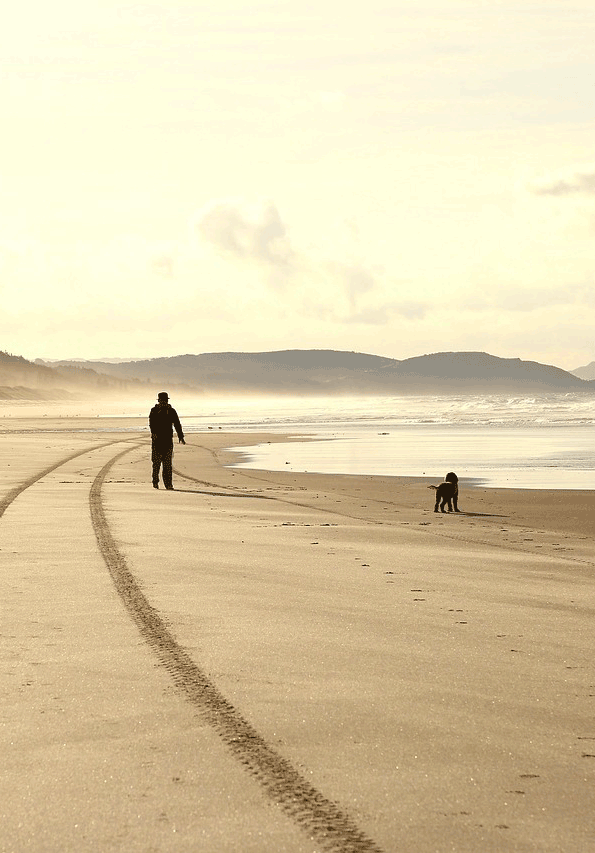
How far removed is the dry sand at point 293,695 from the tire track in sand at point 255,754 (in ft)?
0.04

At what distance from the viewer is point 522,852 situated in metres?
3.15

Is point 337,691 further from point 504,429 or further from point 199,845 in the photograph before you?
point 504,429

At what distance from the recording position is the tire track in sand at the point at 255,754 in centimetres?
326

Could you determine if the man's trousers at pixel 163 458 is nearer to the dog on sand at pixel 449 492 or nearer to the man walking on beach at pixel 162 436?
the man walking on beach at pixel 162 436

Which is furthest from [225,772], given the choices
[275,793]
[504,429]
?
[504,429]

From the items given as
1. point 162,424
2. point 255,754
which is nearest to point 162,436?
point 162,424

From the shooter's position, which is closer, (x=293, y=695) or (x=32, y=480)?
(x=293, y=695)

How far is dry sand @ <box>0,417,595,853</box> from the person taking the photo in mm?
3371

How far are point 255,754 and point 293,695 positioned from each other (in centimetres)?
A: 84

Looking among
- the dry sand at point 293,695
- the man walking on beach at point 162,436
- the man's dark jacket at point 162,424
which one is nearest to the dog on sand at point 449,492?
the dry sand at point 293,695

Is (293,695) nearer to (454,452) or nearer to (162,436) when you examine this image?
(162,436)

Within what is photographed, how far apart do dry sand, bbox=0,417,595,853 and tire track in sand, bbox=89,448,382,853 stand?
11 millimetres

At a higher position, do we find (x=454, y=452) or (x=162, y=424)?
(x=162, y=424)

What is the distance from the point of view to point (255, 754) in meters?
3.97
